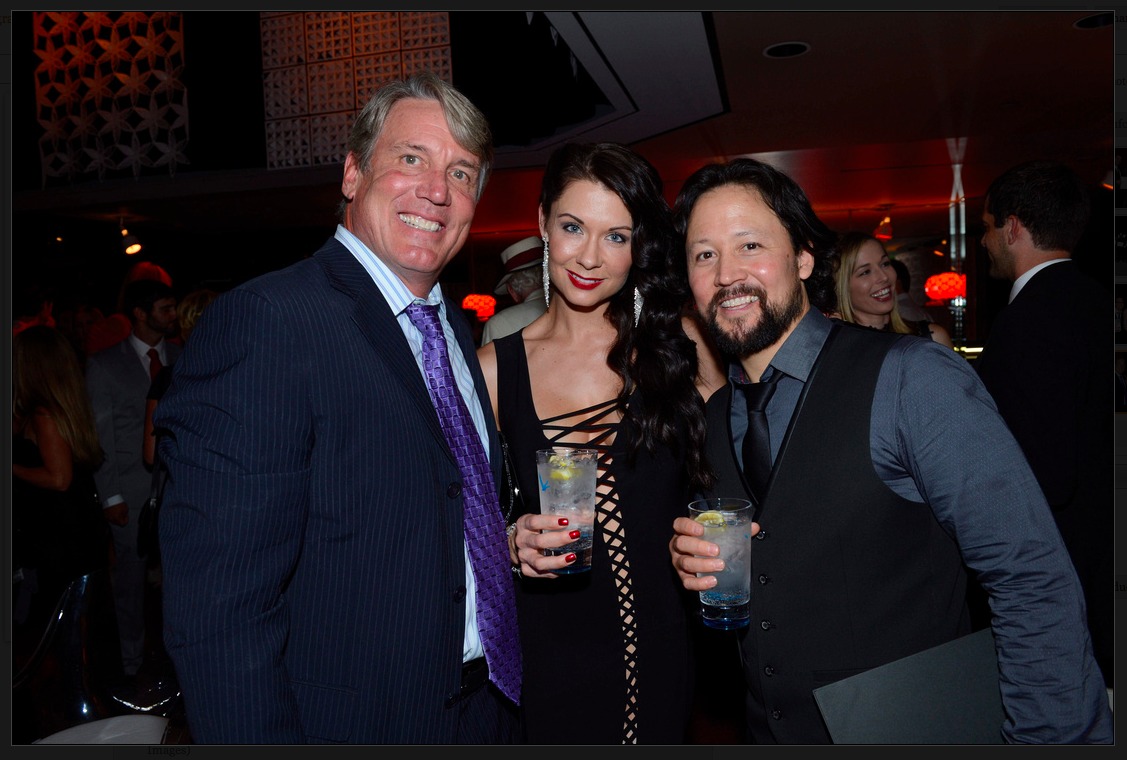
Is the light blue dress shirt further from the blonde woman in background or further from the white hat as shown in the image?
the white hat

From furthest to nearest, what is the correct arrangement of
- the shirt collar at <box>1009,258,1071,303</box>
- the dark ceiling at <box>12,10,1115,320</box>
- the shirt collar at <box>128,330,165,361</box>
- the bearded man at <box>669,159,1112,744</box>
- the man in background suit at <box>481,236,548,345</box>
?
the dark ceiling at <box>12,10,1115,320</box>, the shirt collar at <box>128,330,165,361</box>, the man in background suit at <box>481,236,548,345</box>, the shirt collar at <box>1009,258,1071,303</box>, the bearded man at <box>669,159,1112,744</box>

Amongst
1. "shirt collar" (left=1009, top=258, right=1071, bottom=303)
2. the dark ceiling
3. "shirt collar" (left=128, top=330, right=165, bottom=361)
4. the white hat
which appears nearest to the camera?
"shirt collar" (left=1009, top=258, right=1071, bottom=303)

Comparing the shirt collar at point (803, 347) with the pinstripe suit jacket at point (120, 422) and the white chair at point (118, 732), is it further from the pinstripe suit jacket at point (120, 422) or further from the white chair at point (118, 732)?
the pinstripe suit jacket at point (120, 422)

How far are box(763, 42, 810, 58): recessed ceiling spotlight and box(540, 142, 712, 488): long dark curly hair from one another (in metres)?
4.08

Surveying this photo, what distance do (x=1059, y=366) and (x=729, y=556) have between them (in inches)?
82.0

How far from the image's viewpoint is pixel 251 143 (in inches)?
328

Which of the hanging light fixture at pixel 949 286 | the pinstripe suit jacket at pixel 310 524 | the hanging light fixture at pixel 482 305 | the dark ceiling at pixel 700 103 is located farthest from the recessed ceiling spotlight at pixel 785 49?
the hanging light fixture at pixel 949 286

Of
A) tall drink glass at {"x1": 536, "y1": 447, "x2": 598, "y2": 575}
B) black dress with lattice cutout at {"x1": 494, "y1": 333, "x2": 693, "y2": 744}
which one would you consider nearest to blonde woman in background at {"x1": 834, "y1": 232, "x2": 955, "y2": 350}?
black dress with lattice cutout at {"x1": 494, "y1": 333, "x2": 693, "y2": 744}

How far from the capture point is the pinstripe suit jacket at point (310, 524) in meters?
1.18

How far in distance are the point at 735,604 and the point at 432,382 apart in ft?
2.44

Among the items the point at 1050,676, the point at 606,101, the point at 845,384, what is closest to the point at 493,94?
the point at 606,101

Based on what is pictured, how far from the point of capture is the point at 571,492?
5.41ft

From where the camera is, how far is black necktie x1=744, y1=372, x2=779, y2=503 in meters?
1.62

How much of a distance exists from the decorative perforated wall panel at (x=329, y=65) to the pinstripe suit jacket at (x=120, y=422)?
305 centimetres
